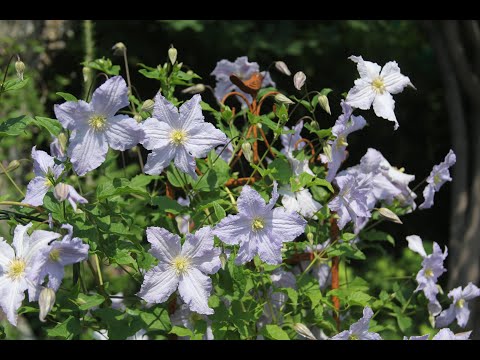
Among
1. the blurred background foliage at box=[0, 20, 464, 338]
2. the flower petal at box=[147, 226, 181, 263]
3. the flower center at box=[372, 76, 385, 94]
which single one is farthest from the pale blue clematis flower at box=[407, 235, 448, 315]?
the blurred background foliage at box=[0, 20, 464, 338]

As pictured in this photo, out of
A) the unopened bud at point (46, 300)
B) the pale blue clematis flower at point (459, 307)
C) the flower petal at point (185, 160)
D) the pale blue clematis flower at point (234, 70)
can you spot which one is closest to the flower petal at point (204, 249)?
the flower petal at point (185, 160)

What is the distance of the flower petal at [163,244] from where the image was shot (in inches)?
45.5

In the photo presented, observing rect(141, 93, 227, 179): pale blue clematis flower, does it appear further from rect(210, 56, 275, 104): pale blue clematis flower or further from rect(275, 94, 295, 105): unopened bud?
rect(210, 56, 275, 104): pale blue clematis flower

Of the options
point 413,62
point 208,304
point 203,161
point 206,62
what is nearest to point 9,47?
Answer: point 206,62

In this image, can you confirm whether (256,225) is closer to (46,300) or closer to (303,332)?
(303,332)

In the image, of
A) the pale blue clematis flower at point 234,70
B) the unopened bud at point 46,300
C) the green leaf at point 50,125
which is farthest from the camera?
the pale blue clematis flower at point 234,70

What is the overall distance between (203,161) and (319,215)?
0.25 meters

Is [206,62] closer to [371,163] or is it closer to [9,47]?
[9,47]

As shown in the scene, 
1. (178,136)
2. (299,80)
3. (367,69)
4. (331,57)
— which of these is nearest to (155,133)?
(178,136)

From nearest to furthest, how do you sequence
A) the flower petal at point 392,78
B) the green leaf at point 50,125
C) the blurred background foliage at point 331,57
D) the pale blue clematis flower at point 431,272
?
1. the green leaf at point 50,125
2. the flower petal at point 392,78
3. the pale blue clematis flower at point 431,272
4. the blurred background foliage at point 331,57

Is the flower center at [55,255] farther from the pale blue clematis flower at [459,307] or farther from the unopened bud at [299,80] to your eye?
the pale blue clematis flower at [459,307]

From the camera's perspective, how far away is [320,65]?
484 cm

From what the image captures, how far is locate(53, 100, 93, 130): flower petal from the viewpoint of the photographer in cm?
112

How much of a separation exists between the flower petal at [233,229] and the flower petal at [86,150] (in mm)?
210
